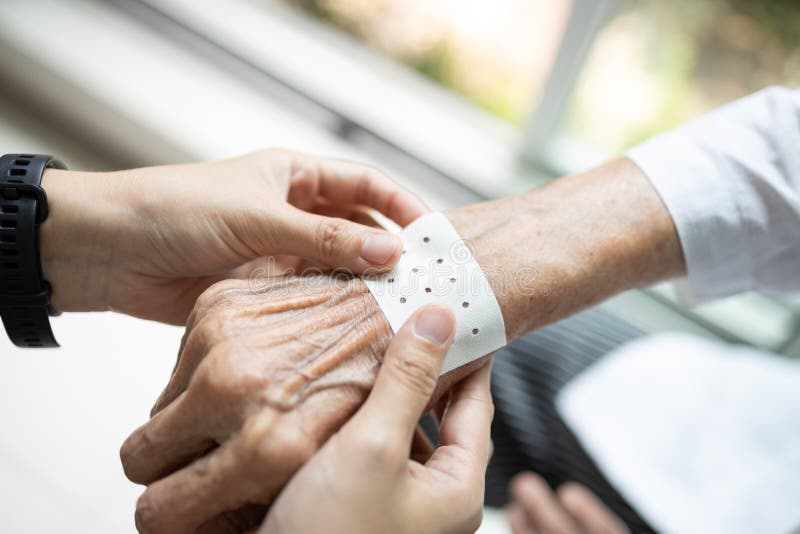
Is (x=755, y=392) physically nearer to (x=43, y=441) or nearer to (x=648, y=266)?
(x=648, y=266)

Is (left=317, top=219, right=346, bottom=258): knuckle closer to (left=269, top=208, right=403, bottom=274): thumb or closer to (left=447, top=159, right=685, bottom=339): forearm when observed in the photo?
(left=269, top=208, right=403, bottom=274): thumb

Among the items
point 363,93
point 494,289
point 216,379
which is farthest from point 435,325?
point 363,93

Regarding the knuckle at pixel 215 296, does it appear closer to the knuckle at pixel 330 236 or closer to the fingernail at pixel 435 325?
the knuckle at pixel 330 236

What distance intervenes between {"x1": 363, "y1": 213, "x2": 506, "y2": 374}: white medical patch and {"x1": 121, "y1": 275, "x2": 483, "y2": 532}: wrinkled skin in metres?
0.03

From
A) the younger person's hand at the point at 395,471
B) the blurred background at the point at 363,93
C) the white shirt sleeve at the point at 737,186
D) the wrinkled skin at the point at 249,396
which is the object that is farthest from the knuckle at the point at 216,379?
the white shirt sleeve at the point at 737,186

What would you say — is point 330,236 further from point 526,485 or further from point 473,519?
point 526,485

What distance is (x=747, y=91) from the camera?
127 centimetres

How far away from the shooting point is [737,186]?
0.85m

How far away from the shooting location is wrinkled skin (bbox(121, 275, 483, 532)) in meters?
0.67

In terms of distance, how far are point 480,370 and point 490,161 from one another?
708mm

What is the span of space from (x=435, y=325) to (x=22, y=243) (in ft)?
1.89

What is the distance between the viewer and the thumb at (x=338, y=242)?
78cm

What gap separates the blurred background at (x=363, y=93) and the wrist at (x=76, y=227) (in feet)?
1.00

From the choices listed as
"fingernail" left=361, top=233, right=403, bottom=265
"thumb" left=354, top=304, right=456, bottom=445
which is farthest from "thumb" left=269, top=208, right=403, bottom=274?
"thumb" left=354, top=304, right=456, bottom=445
